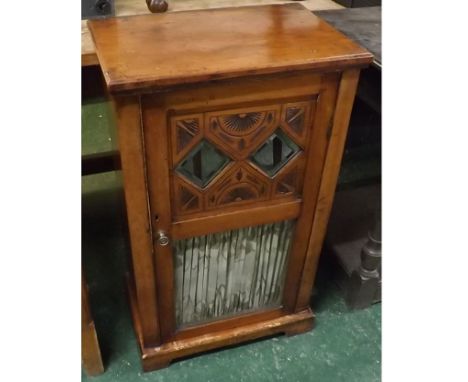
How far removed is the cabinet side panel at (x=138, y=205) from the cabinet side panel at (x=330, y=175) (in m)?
0.39

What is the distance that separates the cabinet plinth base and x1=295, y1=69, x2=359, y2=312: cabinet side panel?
0.05 meters

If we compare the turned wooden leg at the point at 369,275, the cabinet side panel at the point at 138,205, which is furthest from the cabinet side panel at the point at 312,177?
the cabinet side panel at the point at 138,205

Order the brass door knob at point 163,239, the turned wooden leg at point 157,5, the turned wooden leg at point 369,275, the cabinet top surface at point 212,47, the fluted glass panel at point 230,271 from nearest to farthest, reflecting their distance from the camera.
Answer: the cabinet top surface at point 212,47 → the brass door knob at point 163,239 → the fluted glass panel at point 230,271 → the turned wooden leg at point 157,5 → the turned wooden leg at point 369,275

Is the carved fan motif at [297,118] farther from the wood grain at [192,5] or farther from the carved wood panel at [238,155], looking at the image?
the wood grain at [192,5]

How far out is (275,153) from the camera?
3.49 ft

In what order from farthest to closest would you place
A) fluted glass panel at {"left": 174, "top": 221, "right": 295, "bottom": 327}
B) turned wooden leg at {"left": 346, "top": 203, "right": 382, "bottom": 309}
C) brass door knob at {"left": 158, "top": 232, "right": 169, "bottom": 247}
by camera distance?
1. turned wooden leg at {"left": 346, "top": 203, "right": 382, "bottom": 309}
2. fluted glass panel at {"left": 174, "top": 221, "right": 295, "bottom": 327}
3. brass door knob at {"left": 158, "top": 232, "right": 169, "bottom": 247}

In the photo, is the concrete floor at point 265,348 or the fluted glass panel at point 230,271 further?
the concrete floor at point 265,348

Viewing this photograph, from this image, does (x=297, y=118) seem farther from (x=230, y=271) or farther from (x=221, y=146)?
(x=230, y=271)

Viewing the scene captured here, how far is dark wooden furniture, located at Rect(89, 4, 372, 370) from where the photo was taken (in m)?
0.90

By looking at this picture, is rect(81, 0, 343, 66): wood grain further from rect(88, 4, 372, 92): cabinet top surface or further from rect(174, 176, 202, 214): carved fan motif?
rect(174, 176, 202, 214): carved fan motif

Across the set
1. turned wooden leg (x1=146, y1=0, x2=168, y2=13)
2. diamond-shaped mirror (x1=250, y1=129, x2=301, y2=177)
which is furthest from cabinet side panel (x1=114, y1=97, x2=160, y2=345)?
turned wooden leg (x1=146, y1=0, x2=168, y2=13)

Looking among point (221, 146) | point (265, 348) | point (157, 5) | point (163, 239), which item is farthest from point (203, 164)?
point (265, 348)

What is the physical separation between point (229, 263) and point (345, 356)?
18.6 inches

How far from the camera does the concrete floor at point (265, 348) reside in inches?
53.7
